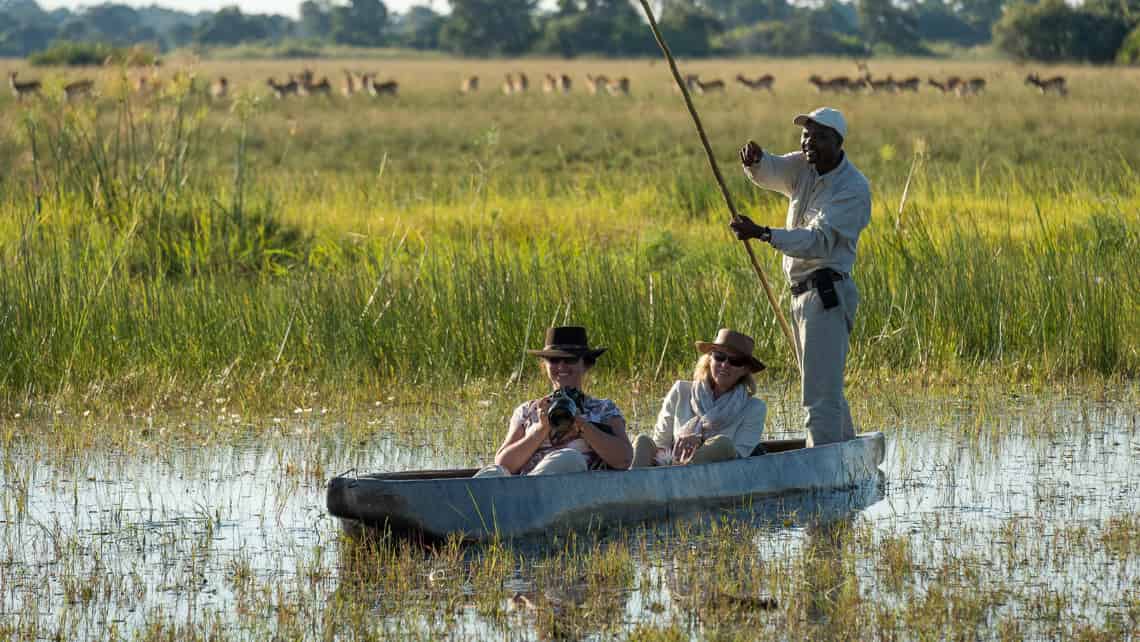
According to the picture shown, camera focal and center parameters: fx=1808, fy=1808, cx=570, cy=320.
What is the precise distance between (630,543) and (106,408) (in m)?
4.41

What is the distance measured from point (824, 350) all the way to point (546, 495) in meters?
1.72

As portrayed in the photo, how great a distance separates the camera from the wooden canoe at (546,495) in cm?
723

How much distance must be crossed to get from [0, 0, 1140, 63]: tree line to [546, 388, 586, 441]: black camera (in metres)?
42.5

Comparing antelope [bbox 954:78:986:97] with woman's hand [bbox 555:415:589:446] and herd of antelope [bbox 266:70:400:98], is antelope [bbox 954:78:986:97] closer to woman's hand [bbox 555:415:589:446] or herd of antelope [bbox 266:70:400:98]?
herd of antelope [bbox 266:70:400:98]

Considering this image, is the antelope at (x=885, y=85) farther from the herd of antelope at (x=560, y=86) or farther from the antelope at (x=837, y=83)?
the herd of antelope at (x=560, y=86)

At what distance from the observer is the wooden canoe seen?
7.23 m

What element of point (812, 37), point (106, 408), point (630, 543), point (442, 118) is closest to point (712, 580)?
point (630, 543)

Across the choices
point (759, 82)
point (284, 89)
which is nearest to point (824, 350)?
point (284, 89)

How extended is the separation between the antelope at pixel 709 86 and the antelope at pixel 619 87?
6.28 ft

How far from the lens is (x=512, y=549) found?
23.9 feet

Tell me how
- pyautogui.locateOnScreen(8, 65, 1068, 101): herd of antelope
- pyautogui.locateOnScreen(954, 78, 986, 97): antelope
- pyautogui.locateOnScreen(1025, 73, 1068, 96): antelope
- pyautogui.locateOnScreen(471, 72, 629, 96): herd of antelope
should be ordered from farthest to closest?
pyautogui.locateOnScreen(471, 72, 629, 96): herd of antelope < pyautogui.locateOnScreen(8, 65, 1068, 101): herd of antelope < pyautogui.locateOnScreen(1025, 73, 1068, 96): antelope < pyautogui.locateOnScreen(954, 78, 986, 97): antelope

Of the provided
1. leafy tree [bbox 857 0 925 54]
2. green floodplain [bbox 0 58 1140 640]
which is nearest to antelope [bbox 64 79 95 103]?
green floodplain [bbox 0 58 1140 640]

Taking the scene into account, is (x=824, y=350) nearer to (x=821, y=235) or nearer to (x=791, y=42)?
(x=821, y=235)

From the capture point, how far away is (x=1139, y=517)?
7.76 meters
